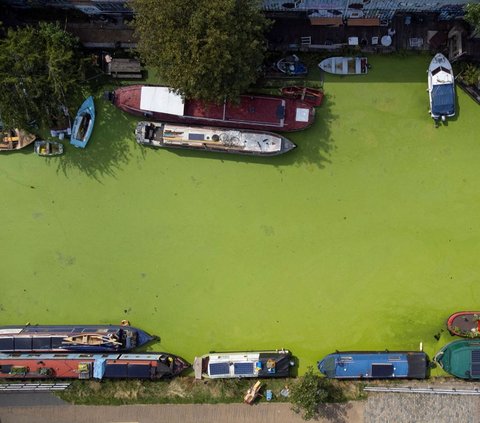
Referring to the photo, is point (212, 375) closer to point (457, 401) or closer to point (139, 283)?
point (139, 283)

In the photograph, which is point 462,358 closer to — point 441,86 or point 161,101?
point 441,86

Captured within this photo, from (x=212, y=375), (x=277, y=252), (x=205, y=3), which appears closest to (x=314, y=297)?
(x=277, y=252)

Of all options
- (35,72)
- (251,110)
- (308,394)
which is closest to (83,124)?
(35,72)

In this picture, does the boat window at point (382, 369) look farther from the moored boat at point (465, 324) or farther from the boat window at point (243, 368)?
the boat window at point (243, 368)

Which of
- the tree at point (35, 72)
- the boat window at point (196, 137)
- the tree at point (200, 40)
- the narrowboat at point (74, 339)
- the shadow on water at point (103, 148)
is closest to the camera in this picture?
the tree at point (200, 40)

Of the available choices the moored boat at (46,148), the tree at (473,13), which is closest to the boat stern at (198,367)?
the moored boat at (46,148)

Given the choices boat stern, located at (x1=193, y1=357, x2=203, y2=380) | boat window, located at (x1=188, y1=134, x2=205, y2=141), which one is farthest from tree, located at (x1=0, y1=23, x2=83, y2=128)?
boat stern, located at (x1=193, y1=357, x2=203, y2=380)
